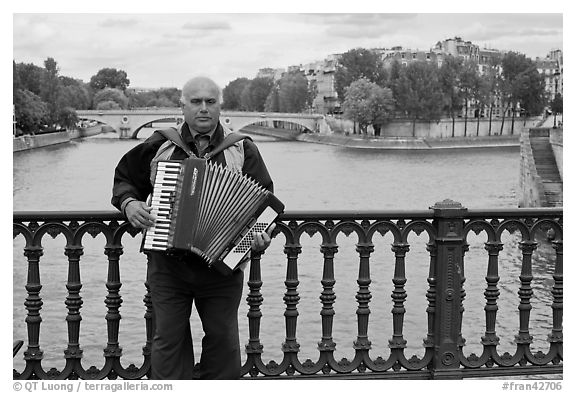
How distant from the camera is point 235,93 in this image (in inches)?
4363

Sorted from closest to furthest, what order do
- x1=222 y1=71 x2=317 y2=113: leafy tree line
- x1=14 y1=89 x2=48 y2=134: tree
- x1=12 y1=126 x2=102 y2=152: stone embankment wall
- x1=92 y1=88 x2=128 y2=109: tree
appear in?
x1=12 y1=126 x2=102 y2=152: stone embankment wall < x1=14 y1=89 x2=48 y2=134: tree < x1=222 y1=71 x2=317 y2=113: leafy tree line < x1=92 y1=88 x2=128 y2=109: tree

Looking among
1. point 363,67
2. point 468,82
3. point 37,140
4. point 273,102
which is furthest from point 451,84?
point 37,140

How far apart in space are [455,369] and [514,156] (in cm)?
5215

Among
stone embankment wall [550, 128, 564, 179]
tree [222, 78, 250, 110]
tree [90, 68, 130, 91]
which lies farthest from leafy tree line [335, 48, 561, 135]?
tree [90, 68, 130, 91]

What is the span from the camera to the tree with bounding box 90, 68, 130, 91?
108 meters

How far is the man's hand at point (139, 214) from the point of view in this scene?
332cm

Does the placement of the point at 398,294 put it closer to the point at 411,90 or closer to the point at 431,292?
the point at 431,292

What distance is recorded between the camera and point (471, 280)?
1394cm

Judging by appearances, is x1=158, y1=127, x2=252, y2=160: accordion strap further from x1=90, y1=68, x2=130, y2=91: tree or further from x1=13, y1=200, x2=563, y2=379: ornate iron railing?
x1=90, y1=68, x2=130, y2=91: tree

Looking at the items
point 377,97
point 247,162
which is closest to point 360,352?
point 247,162

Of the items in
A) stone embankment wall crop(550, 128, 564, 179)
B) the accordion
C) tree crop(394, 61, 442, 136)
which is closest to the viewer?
the accordion
